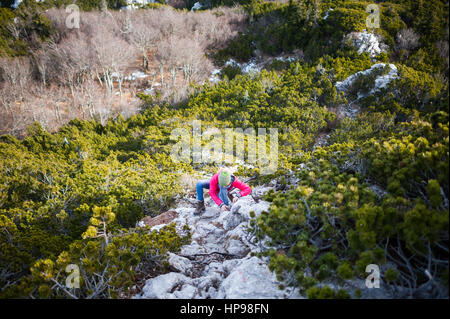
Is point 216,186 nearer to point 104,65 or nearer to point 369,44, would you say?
point 369,44

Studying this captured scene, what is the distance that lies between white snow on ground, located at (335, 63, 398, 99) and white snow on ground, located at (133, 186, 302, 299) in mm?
9437

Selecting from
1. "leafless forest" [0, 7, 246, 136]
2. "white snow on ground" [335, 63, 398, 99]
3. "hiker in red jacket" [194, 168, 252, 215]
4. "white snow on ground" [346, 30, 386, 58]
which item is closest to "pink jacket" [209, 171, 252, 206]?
"hiker in red jacket" [194, 168, 252, 215]

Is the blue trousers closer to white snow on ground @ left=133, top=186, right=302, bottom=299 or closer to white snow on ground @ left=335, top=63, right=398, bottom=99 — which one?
white snow on ground @ left=133, top=186, right=302, bottom=299

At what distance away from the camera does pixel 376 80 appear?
37.5 feet

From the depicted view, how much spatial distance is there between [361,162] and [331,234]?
1.45 meters

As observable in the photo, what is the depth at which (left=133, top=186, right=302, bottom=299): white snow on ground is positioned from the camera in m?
2.83

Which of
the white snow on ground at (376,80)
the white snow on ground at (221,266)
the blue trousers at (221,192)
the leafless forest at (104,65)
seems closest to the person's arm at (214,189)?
the blue trousers at (221,192)

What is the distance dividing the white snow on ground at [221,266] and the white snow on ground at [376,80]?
9437 millimetres

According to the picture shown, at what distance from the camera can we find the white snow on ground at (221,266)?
283 cm

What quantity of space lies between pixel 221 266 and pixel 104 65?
20.7 m

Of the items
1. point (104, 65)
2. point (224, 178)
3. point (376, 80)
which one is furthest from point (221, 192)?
point (104, 65)

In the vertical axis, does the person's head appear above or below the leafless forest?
below
